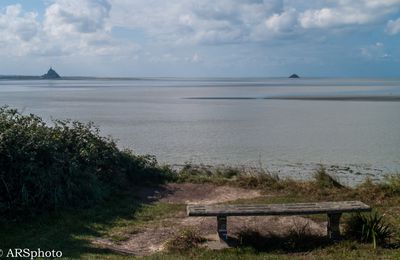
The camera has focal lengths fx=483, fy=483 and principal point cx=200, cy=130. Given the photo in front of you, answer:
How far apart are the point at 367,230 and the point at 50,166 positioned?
5.92 metres

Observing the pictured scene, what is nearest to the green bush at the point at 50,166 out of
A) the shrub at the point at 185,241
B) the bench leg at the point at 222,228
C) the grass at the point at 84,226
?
the grass at the point at 84,226

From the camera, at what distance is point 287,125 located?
30.9m

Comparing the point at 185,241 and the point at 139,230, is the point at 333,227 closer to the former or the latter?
the point at 185,241

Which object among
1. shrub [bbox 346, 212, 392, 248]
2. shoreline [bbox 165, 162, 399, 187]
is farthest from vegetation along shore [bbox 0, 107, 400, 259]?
shoreline [bbox 165, 162, 399, 187]

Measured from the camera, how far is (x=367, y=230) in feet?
23.7

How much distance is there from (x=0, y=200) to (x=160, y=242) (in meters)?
3.11

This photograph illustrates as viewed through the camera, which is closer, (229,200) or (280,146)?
(229,200)

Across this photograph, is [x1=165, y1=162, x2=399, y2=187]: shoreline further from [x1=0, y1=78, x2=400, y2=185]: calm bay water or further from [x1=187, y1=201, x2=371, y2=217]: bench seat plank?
[x1=187, y1=201, x2=371, y2=217]: bench seat plank

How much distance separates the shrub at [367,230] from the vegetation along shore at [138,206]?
2cm

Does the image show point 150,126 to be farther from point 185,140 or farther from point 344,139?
point 344,139

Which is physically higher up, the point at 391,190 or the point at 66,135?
the point at 66,135

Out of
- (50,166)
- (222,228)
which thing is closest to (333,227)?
(222,228)

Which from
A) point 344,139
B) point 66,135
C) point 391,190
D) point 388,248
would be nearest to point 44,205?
point 66,135

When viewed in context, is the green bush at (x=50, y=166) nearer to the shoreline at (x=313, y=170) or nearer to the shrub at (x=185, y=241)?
the shrub at (x=185, y=241)
